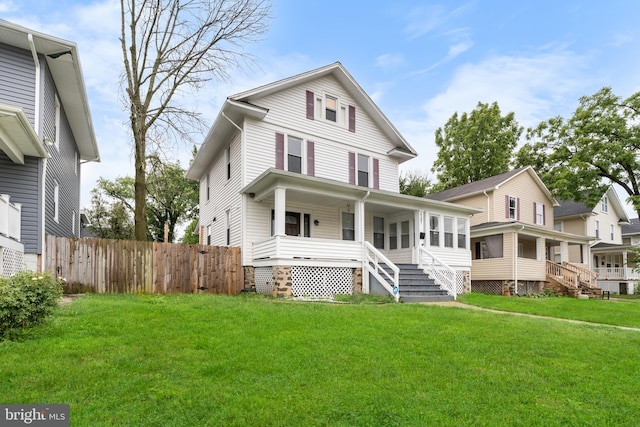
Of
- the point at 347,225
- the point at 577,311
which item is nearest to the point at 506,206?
the point at 347,225

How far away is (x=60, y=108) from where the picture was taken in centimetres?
1407

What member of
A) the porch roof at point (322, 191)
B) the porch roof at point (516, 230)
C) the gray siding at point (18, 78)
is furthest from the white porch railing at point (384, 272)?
the gray siding at point (18, 78)

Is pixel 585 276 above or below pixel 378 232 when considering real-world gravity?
below

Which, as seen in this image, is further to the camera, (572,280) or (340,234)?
(572,280)

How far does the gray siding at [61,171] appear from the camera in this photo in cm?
1162

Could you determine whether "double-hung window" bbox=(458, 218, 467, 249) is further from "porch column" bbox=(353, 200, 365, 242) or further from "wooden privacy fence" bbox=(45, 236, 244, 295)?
"wooden privacy fence" bbox=(45, 236, 244, 295)

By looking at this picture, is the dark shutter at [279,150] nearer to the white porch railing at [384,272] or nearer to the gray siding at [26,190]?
the white porch railing at [384,272]

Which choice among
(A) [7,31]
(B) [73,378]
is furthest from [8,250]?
(B) [73,378]

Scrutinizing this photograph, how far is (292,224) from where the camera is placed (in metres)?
15.4

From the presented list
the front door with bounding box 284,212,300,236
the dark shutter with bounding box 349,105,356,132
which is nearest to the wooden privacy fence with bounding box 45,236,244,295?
the front door with bounding box 284,212,300,236

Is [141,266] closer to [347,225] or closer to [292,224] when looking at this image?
[292,224]

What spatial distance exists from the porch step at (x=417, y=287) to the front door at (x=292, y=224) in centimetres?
377

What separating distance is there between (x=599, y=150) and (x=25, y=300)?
30.6m

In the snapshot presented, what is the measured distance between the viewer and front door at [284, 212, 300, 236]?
50.0 feet
